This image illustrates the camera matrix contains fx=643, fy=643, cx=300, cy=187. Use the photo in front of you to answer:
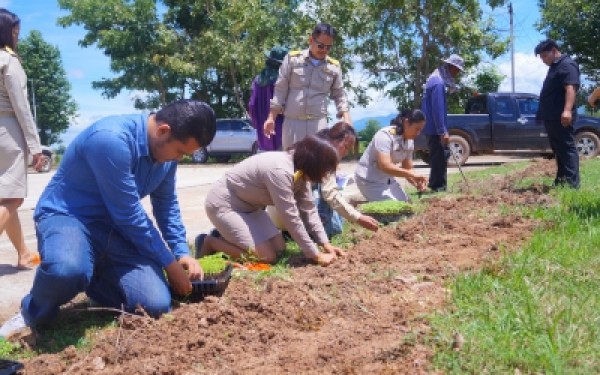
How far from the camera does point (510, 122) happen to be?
1491cm

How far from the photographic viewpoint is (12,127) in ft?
14.2

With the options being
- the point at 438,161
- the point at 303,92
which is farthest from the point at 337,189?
the point at 438,161

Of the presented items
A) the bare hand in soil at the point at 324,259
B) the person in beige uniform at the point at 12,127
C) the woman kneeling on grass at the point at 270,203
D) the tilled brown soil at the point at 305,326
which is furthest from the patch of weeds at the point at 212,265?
the person in beige uniform at the point at 12,127

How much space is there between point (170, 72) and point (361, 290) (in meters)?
25.3

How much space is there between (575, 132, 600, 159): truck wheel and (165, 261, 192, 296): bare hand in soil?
13.3 m

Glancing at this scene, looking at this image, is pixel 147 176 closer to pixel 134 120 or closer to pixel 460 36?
pixel 134 120

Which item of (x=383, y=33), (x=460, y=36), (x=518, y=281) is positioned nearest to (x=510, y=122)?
(x=460, y=36)

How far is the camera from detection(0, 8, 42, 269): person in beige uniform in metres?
4.22

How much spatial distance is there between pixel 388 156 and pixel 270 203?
2.01m

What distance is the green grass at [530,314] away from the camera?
224 cm

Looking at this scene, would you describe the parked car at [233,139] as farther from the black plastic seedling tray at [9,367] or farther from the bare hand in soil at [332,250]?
the black plastic seedling tray at [9,367]

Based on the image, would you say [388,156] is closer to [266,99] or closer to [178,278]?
[266,99]

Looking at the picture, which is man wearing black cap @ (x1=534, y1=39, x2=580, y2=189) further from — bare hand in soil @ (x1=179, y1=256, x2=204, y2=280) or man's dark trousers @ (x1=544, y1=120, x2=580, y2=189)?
bare hand in soil @ (x1=179, y1=256, x2=204, y2=280)

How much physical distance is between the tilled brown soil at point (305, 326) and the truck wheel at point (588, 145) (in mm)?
11645
